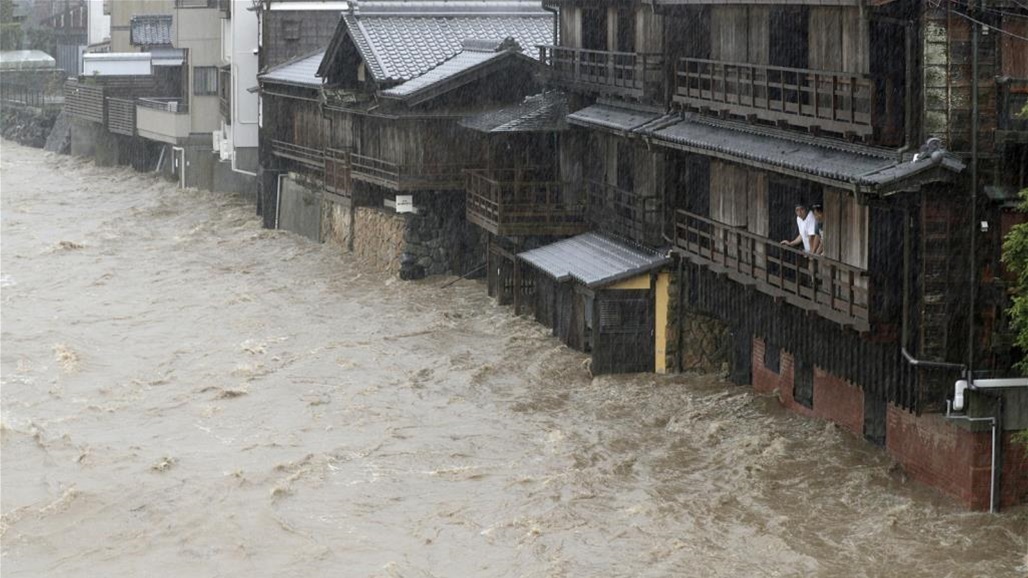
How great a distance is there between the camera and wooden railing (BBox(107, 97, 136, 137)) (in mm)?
62731

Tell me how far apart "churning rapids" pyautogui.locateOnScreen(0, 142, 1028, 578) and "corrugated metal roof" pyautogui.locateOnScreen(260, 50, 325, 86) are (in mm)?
9587

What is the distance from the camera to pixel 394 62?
39031 mm

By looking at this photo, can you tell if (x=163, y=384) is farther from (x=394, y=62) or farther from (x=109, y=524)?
(x=394, y=62)

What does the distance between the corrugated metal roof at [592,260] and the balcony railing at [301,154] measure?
1322 cm

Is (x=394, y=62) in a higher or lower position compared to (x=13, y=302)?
higher

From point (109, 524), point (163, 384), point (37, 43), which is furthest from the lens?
point (37, 43)

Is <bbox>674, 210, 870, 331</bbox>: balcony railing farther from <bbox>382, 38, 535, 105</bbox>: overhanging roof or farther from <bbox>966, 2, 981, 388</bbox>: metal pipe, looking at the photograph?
<bbox>382, 38, 535, 105</bbox>: overhanging roof

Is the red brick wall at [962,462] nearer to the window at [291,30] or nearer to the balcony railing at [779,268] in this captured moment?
the balcony railing at [779,268]

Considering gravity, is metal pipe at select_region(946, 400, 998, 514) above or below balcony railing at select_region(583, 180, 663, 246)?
below

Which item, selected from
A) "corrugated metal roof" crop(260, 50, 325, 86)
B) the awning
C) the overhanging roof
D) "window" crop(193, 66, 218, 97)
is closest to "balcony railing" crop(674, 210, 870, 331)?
the overhanging roof

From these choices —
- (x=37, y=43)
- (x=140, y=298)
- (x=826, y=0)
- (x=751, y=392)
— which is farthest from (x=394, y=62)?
(x=37, y=43)

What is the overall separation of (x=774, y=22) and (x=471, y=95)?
14.2 m

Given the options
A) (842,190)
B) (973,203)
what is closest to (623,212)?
(842,190)

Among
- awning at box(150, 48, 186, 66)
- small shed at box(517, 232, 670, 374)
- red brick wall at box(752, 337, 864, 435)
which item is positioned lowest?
red brick wall at box(752, 337, 864, 435)
